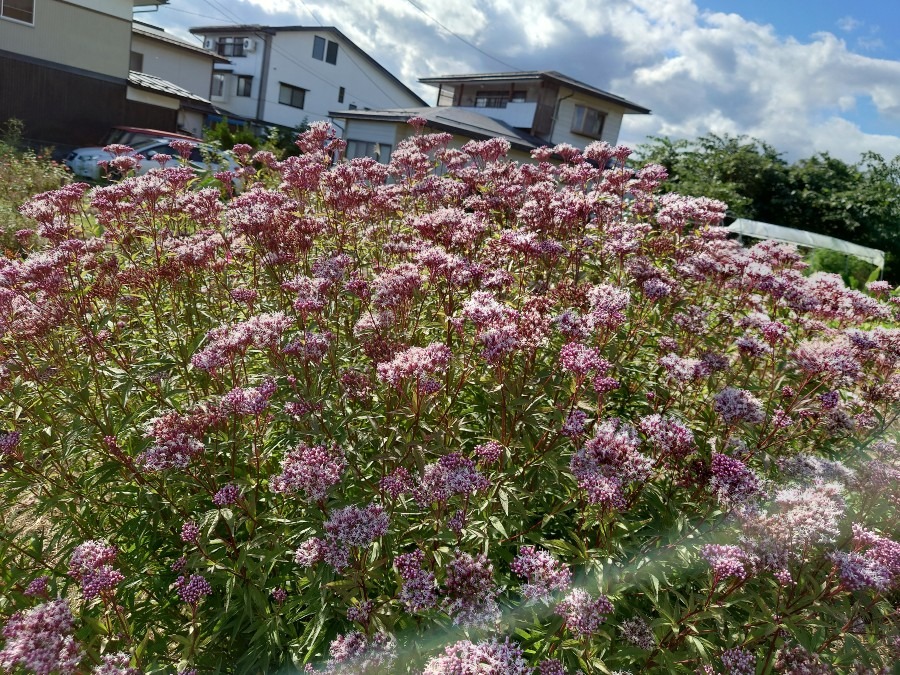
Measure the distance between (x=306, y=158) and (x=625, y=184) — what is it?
13.5ft

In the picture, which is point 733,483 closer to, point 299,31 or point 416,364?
point 416,364

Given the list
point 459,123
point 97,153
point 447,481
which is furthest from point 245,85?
point 447,481

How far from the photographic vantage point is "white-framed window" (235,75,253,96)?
160 feet

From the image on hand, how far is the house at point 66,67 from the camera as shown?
89.2ft

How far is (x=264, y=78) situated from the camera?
4731cm

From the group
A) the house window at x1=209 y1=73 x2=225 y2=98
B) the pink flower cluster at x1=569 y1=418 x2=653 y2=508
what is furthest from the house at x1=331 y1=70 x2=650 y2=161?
the pink flower cluster at x1=569 y1=418 x2=653 y2=508

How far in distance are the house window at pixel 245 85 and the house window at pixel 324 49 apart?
633 cm

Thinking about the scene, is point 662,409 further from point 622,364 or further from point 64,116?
point 64,116

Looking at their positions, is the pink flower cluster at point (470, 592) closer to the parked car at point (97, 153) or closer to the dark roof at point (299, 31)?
the parked car at point (97, 153)

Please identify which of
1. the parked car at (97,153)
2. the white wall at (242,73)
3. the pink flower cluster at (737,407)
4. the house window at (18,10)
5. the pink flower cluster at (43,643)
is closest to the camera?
the pink flower cluster at (43,643)

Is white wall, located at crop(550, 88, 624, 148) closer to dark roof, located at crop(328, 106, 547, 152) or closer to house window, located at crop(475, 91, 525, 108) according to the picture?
dark roof, located at crop(328, 106, 547, 152)

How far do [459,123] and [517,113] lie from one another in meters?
10.7

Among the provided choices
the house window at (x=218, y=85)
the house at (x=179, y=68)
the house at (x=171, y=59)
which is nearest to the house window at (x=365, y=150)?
the house at (x=179, y=68)

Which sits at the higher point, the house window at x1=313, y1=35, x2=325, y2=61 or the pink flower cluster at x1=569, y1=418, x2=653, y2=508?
the house window at x1=313, y1=35, x2=325, y2=61
